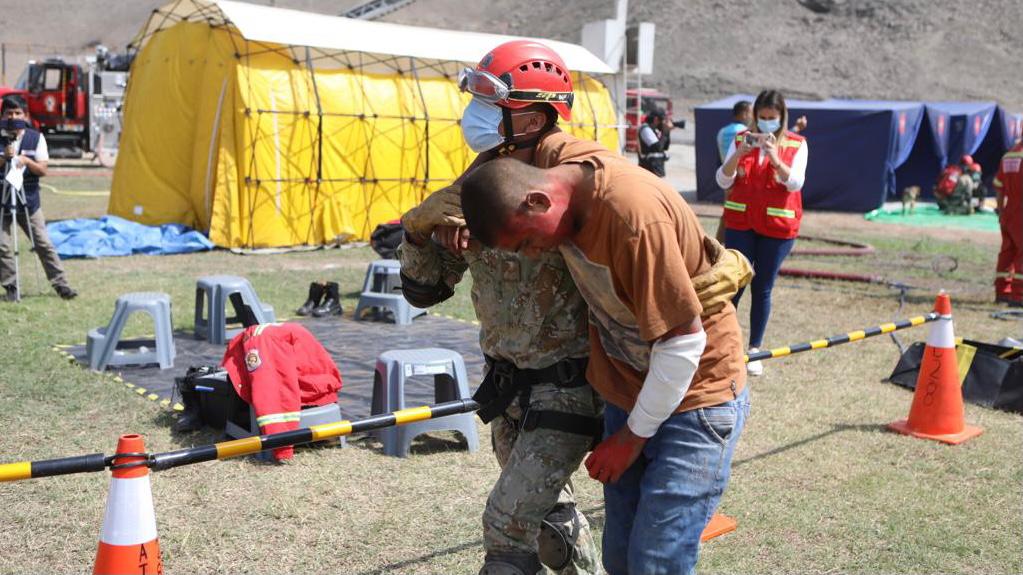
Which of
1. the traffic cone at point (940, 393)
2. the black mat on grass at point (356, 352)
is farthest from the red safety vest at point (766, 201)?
the black mat on grass at point (356, 352)

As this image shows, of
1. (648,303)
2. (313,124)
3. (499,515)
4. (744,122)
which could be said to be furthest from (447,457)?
(313,124)

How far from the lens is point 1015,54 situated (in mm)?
69688

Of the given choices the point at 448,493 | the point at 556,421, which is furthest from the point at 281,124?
the point at 556,421

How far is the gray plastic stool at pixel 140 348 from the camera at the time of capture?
7164mm

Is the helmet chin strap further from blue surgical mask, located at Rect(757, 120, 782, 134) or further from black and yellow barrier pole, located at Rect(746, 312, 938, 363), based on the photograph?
blue surgical mask, located at Rect(757, 120, 782, 134)

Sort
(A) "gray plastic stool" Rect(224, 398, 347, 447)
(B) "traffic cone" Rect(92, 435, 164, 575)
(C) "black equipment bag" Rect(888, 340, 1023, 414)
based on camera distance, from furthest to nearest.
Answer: (C) "black equipment bag" Rect(888, 340, 1023, 414) < (A) "gray plastic stool" Rect(224, 398, 347, 447) < (B) "traffic cone" Rect(92, 435, 164, 575)

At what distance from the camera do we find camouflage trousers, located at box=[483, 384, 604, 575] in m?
2.87

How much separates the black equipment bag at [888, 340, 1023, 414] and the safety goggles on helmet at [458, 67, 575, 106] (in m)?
4.94

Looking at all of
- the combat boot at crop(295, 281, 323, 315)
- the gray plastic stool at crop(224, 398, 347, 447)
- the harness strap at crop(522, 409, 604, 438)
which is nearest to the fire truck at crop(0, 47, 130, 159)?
the combat boot at crop(295, 281, 323, 315)

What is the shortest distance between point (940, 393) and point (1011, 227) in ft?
18.9

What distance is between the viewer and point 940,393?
5895 millimetres

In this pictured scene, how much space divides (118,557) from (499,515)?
105 centimetres

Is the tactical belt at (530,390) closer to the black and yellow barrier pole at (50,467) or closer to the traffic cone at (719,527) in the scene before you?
the black and yellow barrier pole at (50,467)

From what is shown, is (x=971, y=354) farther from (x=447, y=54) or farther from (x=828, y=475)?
(x=447, y=54)
